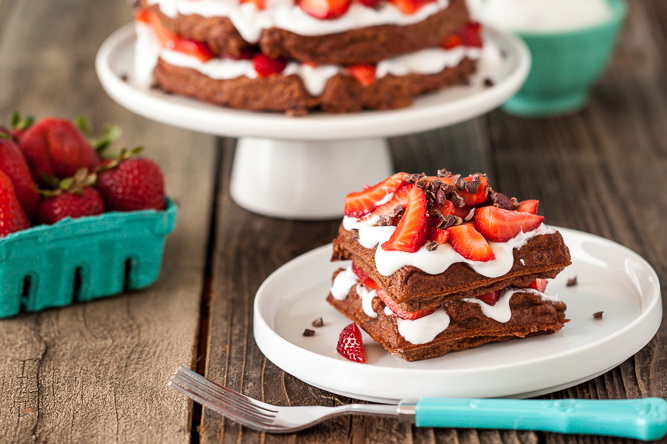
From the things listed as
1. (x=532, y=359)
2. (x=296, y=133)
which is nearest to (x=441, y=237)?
(x=532, y=359)

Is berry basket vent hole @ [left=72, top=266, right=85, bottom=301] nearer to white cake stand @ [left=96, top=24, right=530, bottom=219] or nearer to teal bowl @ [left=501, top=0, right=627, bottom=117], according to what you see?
white cake stand @ [left=96, top=24, right=530, bottom=219]

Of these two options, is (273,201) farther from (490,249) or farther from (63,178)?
(490,249)

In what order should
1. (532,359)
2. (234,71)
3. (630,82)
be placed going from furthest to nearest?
(630,82), (234,71), (532,359)

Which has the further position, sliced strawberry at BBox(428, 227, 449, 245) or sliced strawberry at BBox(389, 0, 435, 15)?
sliced strawberry at BBox(389, 0, 435, 15)

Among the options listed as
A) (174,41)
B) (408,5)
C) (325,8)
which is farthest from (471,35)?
(174,41)

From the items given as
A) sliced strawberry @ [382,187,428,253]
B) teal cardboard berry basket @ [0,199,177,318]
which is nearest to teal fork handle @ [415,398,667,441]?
sliced strawberry @ [382,187,428,253]
